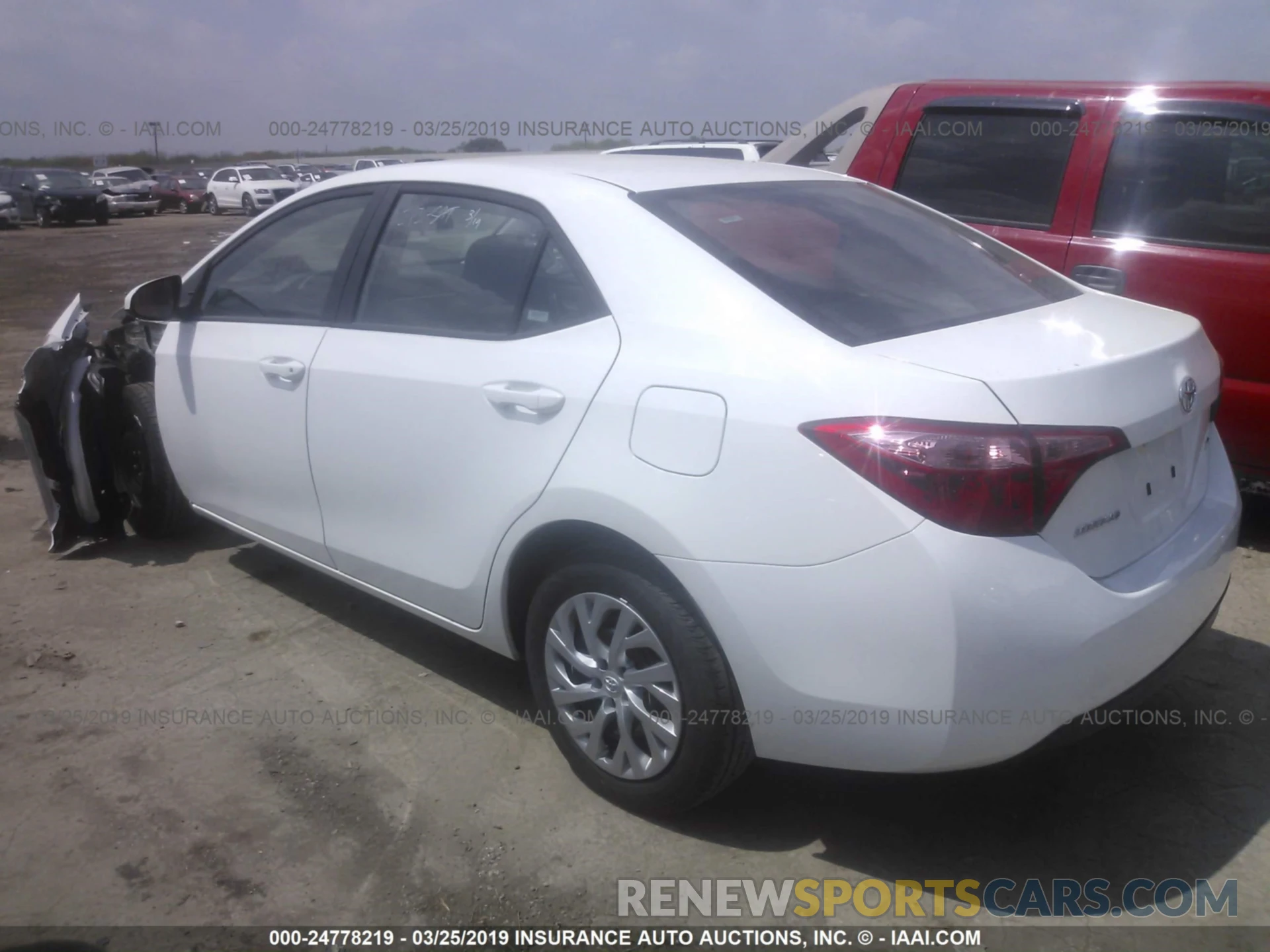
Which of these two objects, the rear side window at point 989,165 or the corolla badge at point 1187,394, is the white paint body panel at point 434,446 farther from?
the rear side window at point 989,165

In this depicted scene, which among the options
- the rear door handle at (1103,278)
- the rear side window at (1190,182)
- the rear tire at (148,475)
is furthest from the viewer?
the rear tire at (148,475)

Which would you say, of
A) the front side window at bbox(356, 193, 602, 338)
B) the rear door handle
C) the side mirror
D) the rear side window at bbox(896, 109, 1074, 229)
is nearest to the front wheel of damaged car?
the front side window at bbox(356, 193, 602, 338)

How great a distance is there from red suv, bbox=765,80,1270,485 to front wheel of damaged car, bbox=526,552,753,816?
2877mm

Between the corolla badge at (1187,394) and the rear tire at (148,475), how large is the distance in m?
3.86

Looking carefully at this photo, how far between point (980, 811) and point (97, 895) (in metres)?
2.27

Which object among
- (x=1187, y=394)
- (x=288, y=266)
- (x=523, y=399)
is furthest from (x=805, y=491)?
(x=288, y=266)

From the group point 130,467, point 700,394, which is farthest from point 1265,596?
point 130,467

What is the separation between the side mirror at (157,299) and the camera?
4086mm

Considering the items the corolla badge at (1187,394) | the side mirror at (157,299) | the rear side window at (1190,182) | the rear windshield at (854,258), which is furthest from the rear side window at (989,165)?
the side mirror at (157,299)

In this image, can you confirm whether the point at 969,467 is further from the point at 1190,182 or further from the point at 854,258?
the point at 1190,182

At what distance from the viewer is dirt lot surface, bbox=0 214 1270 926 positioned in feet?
8.55

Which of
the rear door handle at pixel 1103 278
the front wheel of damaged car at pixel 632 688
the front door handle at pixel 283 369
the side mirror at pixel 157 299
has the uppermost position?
the rear door handle at pixel 1103 278

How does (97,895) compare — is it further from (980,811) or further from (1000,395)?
(1000,395)

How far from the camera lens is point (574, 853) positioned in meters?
2.72
